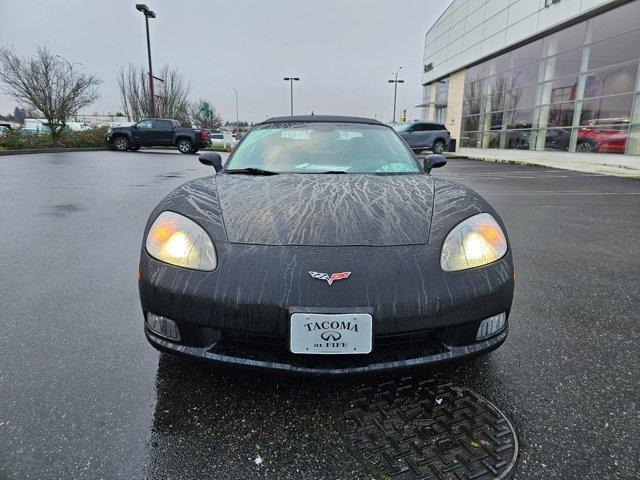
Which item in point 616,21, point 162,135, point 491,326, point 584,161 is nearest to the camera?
point 491,326

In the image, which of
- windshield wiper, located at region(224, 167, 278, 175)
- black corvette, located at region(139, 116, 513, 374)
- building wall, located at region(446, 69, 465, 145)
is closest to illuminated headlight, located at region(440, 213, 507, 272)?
black corvette, located at region(139, 116, 513, 374)

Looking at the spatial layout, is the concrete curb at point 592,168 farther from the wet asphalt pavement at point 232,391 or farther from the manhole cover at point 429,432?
the manhole cover at point 429,432

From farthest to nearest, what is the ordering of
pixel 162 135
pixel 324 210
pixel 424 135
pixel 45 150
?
pixel 424 135 < pixel 162 135 < pixel 45 150 < pixel 324 210

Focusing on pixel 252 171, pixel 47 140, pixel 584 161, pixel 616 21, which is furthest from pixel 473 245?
pixel 47 140

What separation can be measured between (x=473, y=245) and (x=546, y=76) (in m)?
20.0

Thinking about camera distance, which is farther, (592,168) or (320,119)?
(592,168)

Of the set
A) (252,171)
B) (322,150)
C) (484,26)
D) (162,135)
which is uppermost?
(484,26)

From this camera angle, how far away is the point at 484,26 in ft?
75.8

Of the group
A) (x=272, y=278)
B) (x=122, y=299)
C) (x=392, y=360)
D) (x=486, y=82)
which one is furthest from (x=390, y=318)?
(x=486, y=82)

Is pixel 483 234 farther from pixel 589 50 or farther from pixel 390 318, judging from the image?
pixel 589 50

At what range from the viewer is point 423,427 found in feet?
5.15

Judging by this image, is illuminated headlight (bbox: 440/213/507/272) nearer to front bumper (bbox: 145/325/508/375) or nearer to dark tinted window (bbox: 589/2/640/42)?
front bumper (bbox: 145/325/508/375)

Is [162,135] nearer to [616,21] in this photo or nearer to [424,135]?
[424,135]

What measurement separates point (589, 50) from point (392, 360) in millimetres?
18910
